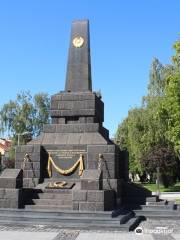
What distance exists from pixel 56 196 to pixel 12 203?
1.62 meters

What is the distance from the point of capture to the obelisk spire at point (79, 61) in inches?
789

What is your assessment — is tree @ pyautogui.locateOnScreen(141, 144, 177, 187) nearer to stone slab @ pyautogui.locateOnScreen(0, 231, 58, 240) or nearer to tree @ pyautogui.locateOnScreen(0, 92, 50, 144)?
tree @ pyautogui.locateOnScreen(0, 92, 50, 144)

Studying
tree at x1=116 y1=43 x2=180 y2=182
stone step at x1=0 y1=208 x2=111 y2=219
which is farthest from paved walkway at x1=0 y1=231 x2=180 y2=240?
tree at x1=116 y1=43 x2=180 y2=182

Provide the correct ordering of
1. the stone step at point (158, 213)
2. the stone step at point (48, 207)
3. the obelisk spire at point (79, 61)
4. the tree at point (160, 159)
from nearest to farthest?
the stone step at point (48, 207) → the stone step at point (158, 213) → the obelisk spire at point (79, 61) → the tree at point (160, 159)

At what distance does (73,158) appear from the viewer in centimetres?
1808

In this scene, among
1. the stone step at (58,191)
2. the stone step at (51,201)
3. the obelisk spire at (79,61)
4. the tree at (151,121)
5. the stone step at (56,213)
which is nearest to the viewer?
the stone step at (56,213)

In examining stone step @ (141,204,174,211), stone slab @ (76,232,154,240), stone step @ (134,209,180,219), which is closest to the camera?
stone slab @ (76,232,154,240)

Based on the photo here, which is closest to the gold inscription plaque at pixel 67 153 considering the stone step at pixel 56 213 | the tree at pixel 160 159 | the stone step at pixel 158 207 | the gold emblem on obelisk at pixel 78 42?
the stone step at pixel 158 207

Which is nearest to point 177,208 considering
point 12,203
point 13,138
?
point 12,203

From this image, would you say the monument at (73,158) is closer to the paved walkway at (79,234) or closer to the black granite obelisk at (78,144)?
the black granite obelisk at (78,144)

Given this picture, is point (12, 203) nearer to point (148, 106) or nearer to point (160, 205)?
point (160, 205)

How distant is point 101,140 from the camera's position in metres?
18.1

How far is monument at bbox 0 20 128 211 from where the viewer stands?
15.6m

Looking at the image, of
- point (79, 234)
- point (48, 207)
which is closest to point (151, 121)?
point (48, 207)
